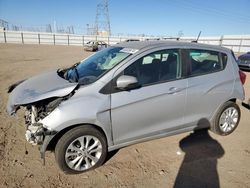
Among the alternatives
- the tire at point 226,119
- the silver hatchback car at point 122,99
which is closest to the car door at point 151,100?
the silver hatchback car at point 122,99

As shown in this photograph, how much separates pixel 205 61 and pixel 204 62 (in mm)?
43

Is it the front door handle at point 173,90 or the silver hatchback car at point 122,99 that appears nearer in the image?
the silver hatchback car at point 122,99

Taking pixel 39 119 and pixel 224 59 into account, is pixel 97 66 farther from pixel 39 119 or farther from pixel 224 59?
pixel 224 59

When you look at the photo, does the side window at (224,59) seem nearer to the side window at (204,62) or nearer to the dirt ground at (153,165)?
the side window at (204,62)

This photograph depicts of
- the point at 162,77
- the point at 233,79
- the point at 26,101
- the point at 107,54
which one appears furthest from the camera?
the point at 233,79

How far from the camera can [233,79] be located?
3898mm

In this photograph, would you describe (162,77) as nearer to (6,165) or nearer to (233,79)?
(233,79)

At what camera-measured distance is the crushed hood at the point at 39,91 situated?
110 inches

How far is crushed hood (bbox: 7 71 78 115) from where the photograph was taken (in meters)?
2.79

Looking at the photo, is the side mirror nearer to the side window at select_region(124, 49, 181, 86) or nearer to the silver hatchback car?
the silver hatchback car

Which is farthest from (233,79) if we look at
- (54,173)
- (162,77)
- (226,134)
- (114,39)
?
(114,39)

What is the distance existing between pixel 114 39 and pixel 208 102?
39.4 m

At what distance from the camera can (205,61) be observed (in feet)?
12.2

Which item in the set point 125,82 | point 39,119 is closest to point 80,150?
point 39,119
